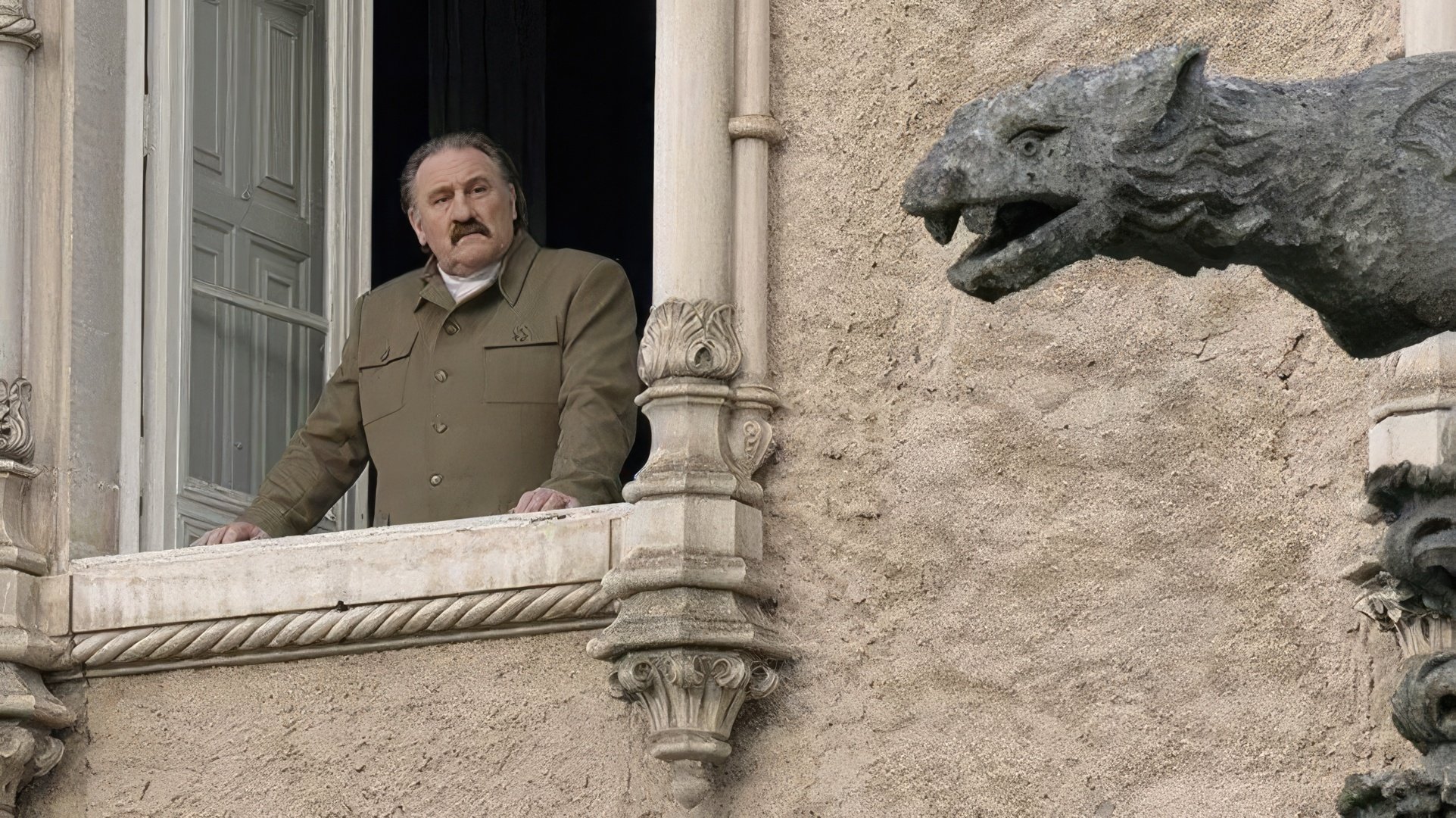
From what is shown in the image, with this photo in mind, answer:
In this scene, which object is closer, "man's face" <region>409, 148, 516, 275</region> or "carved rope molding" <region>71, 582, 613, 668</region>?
"carved rope molding" <region>71, 582, 613, 668</region>

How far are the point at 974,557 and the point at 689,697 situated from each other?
0.55 metres

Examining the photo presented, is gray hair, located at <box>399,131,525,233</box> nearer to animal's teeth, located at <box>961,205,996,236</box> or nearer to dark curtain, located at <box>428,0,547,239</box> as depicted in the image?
dark curtain, located at <box>428,0,547,239</box>

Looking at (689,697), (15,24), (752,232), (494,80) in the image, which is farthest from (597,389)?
(494,80)

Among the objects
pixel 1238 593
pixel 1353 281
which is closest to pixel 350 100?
pixel 1238 593

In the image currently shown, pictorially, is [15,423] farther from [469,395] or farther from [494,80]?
[494,80]

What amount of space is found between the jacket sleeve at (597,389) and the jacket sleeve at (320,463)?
506mm

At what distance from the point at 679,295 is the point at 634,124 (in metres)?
3.77

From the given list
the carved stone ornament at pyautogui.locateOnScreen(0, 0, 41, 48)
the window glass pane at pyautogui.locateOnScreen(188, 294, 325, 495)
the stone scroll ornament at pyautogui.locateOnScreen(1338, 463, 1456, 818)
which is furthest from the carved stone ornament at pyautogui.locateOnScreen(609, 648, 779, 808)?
the stone scroll ornament at pyautogui.locateOnScreen(1338, 463, 1456, 818)

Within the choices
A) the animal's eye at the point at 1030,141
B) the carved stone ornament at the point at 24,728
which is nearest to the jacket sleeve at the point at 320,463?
the carved stone ornament at the point at 24,728

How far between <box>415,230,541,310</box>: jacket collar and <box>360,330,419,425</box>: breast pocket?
0.28 feet

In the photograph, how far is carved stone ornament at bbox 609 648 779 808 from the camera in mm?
5922

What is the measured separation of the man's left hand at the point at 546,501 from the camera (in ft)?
21.0

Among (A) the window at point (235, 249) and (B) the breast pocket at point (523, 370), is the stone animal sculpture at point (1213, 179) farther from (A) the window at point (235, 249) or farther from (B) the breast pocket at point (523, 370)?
(A) the window at point (235, 249)

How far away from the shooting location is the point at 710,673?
5.96 m
